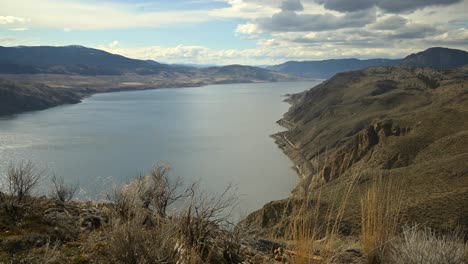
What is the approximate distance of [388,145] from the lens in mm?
41375

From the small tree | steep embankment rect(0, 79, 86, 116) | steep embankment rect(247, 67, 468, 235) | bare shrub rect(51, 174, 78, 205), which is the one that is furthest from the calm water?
the small tree

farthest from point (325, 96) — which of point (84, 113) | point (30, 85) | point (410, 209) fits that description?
point (30, 85)

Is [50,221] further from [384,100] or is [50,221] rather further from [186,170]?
[384,100]

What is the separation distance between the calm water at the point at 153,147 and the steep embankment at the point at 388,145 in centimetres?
573

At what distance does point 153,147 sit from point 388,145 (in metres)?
35.3

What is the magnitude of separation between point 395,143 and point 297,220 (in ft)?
132

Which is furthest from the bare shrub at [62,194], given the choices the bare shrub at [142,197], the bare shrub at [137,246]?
the bare shrub at [137,246]

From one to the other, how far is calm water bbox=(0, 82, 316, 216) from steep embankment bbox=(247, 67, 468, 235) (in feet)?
18.8

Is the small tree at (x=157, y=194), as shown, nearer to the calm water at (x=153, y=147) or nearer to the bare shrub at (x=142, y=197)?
the bare shrub at (x=142, y=197)

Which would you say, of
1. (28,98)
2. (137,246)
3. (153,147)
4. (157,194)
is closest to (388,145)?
(153,147)

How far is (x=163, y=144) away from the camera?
66.2m

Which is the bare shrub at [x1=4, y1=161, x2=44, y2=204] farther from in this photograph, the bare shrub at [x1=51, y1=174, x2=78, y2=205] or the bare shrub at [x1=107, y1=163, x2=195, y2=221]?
the bare shrub at [x1=107, y1=163, x2=195, y2=221]

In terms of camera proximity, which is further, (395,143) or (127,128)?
(127,128)

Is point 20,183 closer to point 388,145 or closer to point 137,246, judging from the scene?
point 137,246
